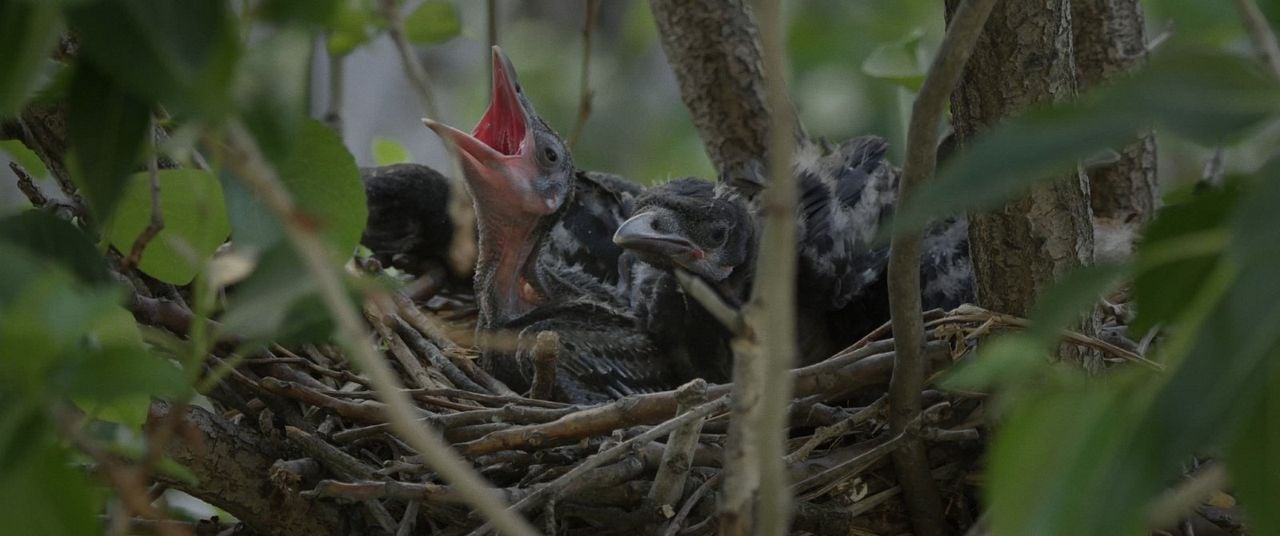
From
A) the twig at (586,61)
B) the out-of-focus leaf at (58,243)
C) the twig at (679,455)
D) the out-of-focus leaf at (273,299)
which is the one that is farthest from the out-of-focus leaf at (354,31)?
the out-of-focus leaf at (273,299)

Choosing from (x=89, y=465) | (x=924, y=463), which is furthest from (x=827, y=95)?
(x=89, y=465)

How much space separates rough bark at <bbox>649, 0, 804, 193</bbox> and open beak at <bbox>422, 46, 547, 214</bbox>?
0.24m

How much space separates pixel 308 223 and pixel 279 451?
844 millimetres

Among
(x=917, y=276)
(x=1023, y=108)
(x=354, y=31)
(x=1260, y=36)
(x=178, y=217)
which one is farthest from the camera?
(x=354, y=31)

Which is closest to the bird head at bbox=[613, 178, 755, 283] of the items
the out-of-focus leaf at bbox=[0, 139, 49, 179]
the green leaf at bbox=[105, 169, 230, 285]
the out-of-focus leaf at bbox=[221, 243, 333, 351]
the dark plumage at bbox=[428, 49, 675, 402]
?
the dark plumage at bbox=[428, 49, 675, 402]

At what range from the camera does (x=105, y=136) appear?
564 millimetres

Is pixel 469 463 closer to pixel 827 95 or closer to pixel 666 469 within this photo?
pixel 666 469

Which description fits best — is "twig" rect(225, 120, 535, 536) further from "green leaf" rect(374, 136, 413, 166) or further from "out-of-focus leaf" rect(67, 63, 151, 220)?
"green leaf" rect(374, 136, 413, 166)

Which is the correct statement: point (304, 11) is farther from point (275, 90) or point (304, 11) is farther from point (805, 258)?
point (805, 258)

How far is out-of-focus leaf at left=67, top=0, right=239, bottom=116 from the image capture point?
0.47 metres

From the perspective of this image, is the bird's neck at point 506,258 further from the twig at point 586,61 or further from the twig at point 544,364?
the twig at point 544,364

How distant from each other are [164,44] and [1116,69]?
58.4 inches

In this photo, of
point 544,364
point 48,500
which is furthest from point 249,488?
point 48,500

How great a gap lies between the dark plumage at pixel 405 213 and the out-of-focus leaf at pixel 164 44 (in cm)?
145
